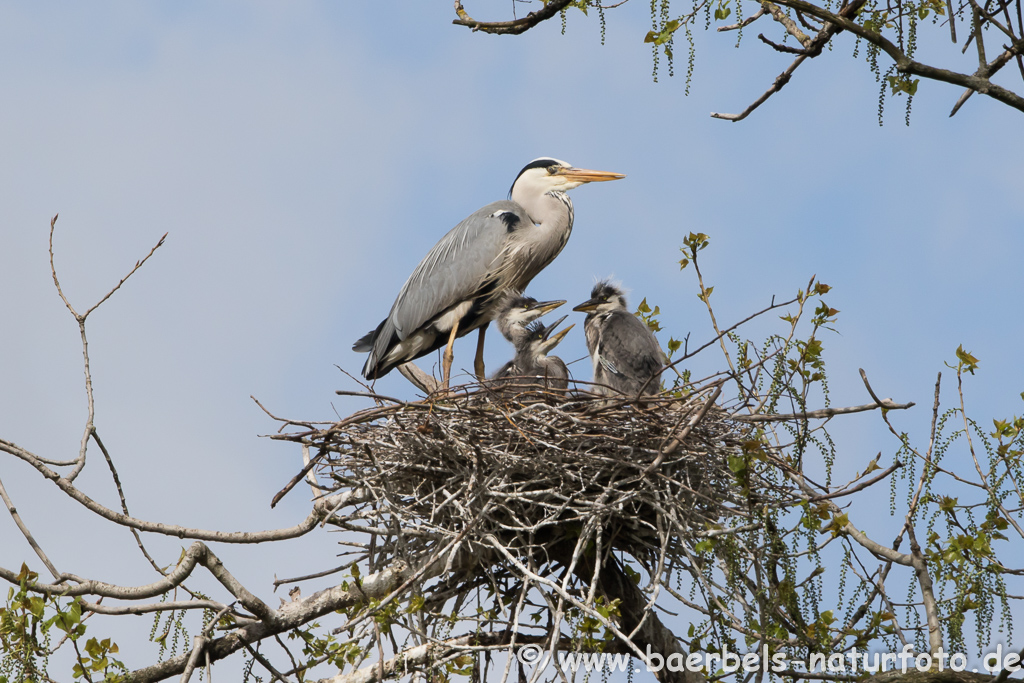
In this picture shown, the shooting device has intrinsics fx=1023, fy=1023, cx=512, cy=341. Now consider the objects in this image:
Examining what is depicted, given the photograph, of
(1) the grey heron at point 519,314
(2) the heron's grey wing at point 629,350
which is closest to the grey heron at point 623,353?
(2) the heron's grey wing at point 629,350

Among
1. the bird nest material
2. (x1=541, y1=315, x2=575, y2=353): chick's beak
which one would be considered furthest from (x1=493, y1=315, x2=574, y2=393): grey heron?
the bird nest material

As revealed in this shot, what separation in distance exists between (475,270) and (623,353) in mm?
1582

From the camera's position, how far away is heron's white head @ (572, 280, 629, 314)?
5.96m

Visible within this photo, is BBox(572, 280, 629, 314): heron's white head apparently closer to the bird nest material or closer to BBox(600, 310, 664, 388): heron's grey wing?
BBox(600, 310, 664, 388): heron's grey wing

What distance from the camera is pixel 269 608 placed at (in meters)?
4.44

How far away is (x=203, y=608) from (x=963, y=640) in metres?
2.96

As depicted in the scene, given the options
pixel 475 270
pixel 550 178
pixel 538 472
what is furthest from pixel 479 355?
pixel 538 472

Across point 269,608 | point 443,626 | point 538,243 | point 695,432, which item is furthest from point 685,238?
point 269,608

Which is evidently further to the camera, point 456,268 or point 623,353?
point 456,268

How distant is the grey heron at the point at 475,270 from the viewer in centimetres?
654

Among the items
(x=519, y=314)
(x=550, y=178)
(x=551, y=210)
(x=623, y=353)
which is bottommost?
(x=623, y=353)

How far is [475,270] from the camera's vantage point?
651 centimetres

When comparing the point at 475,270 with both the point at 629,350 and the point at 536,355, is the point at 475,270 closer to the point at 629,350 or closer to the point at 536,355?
the point at 536,355

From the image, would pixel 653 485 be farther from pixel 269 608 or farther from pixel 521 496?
pixel 269 608
